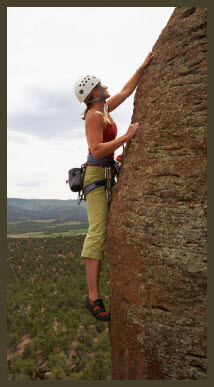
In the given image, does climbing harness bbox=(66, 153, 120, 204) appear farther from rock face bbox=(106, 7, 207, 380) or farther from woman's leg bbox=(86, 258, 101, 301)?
woman's leg bbox=(86, 258, 101, 301)

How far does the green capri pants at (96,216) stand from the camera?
4.01 meters

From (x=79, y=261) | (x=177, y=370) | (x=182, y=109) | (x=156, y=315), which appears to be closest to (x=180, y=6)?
(x=182, y=109)

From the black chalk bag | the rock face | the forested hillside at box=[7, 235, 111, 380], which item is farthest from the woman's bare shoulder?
the forested hillside at box=[7, 235, 111, 380]

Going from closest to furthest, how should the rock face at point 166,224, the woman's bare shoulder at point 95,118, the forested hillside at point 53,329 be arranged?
the rock face at point 166,224 → the woman's bare shoulder at point 95,118 → the forested hillside at point 53,329

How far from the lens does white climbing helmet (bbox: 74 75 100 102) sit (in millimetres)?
3980

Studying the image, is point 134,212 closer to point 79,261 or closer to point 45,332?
point 45,332

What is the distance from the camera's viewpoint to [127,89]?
177 inches

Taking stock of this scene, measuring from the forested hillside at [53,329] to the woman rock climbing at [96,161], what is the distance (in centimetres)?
A: 857

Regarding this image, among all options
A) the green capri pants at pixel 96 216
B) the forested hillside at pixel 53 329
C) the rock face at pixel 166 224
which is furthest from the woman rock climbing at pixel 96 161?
the forested hillside at pixel 53 329

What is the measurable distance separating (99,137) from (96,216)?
1.14 m

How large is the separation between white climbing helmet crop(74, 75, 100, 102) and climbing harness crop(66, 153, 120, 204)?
86 cm

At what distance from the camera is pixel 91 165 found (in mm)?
4211

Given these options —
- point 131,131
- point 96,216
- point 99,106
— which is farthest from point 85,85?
point 96,216

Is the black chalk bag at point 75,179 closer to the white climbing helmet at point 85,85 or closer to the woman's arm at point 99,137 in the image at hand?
the woman's arm at point 99,137
